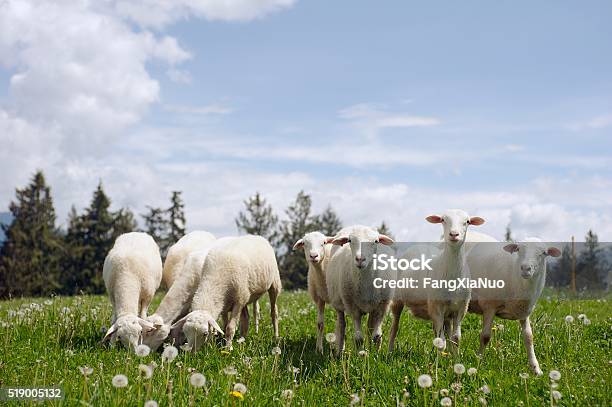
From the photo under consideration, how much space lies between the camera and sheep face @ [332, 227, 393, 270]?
27.8 feet

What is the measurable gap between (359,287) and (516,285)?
2.26 m

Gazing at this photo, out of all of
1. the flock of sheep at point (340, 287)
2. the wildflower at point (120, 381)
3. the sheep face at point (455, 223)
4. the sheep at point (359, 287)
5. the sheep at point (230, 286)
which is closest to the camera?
the wildflower at point (120, 381)

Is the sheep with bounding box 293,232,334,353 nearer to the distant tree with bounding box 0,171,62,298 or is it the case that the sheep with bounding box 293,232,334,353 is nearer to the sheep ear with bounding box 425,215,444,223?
the sheep ear with bounding box 425,215,444,223

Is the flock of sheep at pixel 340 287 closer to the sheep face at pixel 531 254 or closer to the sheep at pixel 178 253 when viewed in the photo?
the sheep face at pixel 531 254

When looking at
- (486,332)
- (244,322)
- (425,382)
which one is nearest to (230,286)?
(244,322)

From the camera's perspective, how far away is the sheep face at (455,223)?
8070 mm

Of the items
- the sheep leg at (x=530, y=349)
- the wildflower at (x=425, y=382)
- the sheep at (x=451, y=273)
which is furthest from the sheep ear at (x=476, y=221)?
the wildflower at (x=425, y=382)

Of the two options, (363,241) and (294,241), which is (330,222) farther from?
(363,241)

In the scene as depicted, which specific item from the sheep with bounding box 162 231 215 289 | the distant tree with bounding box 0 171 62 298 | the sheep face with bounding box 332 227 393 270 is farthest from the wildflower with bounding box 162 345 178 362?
the distant tree with bounding box 0 171 62 298

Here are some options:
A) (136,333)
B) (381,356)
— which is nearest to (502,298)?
(381,356)

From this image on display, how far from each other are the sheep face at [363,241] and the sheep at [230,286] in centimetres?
240

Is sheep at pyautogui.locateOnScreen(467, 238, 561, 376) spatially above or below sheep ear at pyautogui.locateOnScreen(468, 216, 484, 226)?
below

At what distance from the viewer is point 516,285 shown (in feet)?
27.8

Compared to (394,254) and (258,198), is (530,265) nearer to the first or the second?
(394,254)
